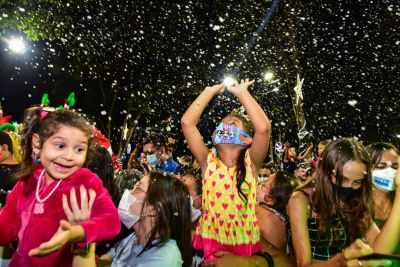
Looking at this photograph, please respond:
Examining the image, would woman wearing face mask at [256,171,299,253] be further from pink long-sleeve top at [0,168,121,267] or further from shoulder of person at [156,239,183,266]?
pink long-sleeve top at [0,168,121,267]

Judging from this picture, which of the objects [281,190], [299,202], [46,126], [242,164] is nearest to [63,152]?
[46,126]

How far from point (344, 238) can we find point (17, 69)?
28.2 meters

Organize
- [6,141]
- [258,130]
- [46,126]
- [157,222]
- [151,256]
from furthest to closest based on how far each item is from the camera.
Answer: [6,141], [258,130], [157,222], [151,256], [46,126]

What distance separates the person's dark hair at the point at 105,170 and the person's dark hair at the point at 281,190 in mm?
1649

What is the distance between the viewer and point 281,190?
175 inches

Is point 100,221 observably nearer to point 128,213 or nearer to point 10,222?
point 10,222

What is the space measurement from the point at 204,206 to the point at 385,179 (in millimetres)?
1612

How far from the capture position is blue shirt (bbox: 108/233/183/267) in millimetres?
2939

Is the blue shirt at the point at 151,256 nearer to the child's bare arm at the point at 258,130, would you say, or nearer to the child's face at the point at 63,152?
the child's face at the point at 63,152

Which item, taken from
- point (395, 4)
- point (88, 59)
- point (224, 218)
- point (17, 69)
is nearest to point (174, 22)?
point (88, 59)

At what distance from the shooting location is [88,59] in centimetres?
2506

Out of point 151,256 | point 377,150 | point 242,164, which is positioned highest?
point 377,150

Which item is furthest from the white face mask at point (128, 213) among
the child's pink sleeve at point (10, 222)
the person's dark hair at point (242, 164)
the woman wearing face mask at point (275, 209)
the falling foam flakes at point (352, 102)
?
the falling foam flakes at point (352, 102)

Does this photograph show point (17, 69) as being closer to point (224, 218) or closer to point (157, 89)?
point (157, 89)
